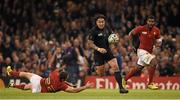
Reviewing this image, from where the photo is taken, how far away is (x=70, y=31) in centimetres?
2642

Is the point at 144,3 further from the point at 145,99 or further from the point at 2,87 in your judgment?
the point at 145,99

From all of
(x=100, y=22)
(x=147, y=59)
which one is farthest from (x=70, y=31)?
(x=100, y=22)

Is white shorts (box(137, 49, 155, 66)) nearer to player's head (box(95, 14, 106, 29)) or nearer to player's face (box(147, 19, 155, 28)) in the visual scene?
player's face (box(147, 19, 155, 28))

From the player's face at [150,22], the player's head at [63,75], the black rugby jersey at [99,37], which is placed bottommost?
the player's head at [63,75]

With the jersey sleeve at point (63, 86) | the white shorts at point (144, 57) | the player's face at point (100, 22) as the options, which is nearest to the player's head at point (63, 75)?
the jersey sleeve at point (63, 86)

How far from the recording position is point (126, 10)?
26969 mm

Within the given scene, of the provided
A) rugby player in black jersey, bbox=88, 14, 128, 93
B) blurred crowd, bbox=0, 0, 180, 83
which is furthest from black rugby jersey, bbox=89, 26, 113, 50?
blurred crowd, bbox=0, 0, 180, 83

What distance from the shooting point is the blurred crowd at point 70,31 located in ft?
78.9

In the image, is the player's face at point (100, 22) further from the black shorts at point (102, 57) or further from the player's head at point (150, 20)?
the player's head at point (150, 20)

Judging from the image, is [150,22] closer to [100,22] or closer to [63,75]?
[100,22]

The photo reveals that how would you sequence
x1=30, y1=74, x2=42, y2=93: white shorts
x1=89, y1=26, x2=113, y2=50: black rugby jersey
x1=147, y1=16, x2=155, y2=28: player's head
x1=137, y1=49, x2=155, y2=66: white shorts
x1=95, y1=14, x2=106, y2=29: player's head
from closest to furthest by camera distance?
x1=30, y1=74, x2=42, y2=93: white shorts, x1=95, y1=14, x2=106, y2=29: player's head, x1=89, y1=26, x2=113, y2=50: black rugby jersey, x1=147, y1=16, x2=155, y2=28: player's head, x1=137, y1=49, x2=155, y2=66: white shorts

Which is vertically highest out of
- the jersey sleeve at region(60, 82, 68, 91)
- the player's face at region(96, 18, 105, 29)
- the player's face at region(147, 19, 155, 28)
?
the player's face at region(147, 19, 155, 28)

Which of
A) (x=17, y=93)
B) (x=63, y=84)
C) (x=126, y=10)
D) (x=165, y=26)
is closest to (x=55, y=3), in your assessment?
(x=126, y=10)

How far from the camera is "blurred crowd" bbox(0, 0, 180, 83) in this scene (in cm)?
2406
